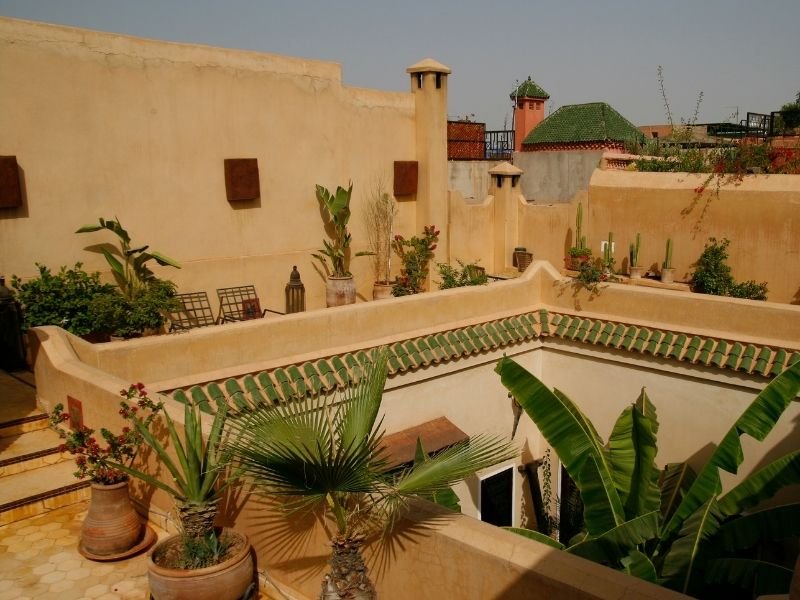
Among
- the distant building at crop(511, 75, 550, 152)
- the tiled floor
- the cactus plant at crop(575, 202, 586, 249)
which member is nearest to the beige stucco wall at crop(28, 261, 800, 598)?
the tiled floor

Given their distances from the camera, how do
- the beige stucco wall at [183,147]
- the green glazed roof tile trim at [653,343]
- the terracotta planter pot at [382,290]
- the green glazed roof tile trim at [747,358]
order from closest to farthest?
the green glazed roof tile trim at [747,358] → the green glazed roof tile trim at [653,343] → the beige stucco wall at [183,147] → the terracotta planter pot at [382,290]

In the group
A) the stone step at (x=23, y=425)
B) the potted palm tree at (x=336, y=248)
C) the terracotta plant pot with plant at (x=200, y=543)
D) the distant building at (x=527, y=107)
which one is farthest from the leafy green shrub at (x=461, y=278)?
the distant building at (x=527, y=107)

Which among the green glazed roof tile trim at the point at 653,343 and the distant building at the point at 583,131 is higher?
the distant building at the point at 583,131

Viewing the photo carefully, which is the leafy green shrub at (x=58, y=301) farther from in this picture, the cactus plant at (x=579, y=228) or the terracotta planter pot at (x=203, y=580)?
the cactus plant at (x=579, y=228)

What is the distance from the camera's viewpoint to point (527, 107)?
88.7 feet

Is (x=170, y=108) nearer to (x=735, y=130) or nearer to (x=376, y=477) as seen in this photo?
(x=376, y=477)

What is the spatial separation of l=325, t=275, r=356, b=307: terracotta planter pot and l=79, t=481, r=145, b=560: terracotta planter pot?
8274 mm

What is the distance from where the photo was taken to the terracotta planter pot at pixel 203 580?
5.09 metres

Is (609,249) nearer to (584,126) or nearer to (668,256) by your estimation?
(668,256)

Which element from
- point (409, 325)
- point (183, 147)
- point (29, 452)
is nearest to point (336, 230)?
point (183, 147)

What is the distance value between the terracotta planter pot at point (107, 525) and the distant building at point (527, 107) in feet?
74.8

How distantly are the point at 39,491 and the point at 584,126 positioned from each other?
805 inches

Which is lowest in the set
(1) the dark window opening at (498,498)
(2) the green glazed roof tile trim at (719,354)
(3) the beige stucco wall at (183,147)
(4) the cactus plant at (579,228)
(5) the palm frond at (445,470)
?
(1) the dark window opening at (498,498)

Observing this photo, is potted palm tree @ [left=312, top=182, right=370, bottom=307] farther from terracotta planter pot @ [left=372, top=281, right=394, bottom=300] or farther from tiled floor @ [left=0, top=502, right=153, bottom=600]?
tiled floor @ [left=0, top=502, right=153, bottom=600]
